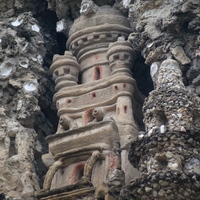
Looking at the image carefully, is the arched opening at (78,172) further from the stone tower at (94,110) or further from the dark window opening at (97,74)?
the dark window opening at (97,74)

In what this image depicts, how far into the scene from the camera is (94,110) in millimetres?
11938

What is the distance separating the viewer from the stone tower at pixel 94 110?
10.9 m

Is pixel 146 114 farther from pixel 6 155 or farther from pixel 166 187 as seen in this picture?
pixel 6 155

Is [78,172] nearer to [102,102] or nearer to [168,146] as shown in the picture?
[102,102]

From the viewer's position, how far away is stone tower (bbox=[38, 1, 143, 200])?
10.9 m

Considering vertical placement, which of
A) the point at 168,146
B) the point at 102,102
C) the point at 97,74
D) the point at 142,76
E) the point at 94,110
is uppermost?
the point at 142,76

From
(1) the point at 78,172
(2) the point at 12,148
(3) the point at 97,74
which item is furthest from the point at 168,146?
(3) the point at 97,74

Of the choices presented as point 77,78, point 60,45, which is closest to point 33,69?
point 77,78

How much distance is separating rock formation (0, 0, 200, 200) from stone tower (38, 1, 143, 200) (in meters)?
0.02

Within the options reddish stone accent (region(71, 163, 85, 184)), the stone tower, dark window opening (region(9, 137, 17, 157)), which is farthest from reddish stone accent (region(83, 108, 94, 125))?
dark window opening (region(9, 137, 17, 157))

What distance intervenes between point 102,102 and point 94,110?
427 mm

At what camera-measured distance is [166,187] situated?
8.95 m

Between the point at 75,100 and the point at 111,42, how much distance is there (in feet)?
5.20

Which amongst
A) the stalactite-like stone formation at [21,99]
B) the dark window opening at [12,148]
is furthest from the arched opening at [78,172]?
the dark window opening at [12,148]
